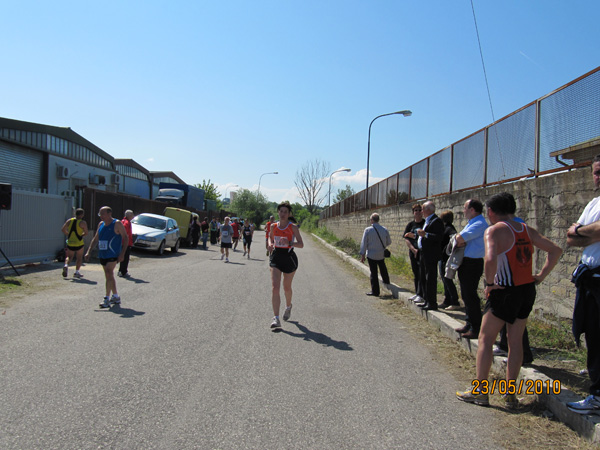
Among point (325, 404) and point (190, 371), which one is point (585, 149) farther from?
point (190, 371)

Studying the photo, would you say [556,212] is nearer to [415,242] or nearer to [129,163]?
[415,242]

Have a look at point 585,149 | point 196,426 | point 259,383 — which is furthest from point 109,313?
point 585,149

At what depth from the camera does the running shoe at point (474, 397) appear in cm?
400

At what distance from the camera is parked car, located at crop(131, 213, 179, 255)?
60.2 ft

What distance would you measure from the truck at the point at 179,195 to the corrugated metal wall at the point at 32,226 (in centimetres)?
1525

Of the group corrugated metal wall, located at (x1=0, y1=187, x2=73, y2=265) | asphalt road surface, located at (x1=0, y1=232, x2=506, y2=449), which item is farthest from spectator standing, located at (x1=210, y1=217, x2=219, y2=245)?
asphalt road surface, located at (x1=0, y1=232, x2=506, y2=449)

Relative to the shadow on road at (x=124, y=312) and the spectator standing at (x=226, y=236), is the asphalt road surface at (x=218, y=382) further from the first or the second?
the spectator standing at (x=226, y=236)

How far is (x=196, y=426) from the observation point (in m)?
3.35

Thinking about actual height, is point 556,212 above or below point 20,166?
below

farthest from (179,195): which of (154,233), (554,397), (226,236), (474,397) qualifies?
(554,397)

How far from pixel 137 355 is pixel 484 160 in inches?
321

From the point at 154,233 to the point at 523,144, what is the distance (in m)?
14.8

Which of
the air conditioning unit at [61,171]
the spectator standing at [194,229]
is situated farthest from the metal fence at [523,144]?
the air conditioning unit at [61,171]

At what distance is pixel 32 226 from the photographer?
13.9 meters
